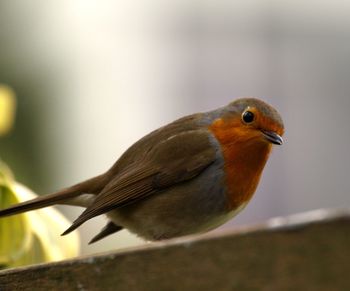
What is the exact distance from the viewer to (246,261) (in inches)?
63.4

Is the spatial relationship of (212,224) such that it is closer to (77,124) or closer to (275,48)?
(77,124)

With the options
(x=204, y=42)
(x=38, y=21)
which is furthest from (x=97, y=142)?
(x=204, y=42)

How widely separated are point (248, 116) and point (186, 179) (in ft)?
1.08

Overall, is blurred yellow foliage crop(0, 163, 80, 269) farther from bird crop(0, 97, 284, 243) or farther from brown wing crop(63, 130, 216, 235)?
brown wing crop(63, 130, 216, 235)

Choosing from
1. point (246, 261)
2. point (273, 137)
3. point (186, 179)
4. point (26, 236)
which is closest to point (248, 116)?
point (273, 137)

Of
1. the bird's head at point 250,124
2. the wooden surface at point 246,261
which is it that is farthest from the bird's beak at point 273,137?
the wooden surface at point 246,261

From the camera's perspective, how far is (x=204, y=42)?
1311cm

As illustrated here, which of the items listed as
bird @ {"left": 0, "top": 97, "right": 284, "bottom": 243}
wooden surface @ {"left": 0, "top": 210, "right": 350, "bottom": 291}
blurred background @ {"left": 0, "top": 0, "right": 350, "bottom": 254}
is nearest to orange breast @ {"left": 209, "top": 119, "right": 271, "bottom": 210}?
bird @ {"left": 0, "top": 97, "right": 284, "bottom": 243}

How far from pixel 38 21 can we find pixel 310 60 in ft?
20.7

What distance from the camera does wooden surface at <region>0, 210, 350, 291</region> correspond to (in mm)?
1479

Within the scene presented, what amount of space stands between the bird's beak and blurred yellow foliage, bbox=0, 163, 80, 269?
766mm

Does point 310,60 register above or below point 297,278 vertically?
below

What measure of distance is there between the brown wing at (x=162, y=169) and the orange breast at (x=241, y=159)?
6 centimetres

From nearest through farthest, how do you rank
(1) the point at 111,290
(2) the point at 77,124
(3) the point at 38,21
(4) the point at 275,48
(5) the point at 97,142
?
(1) the point at 111,290 → (3) the point at 38,21 → (2) the point at 77,124 → (5) the point at 97,142 → (4) the point at 275,48
